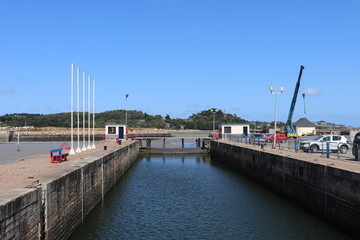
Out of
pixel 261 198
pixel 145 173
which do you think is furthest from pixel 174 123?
pixel 261 198

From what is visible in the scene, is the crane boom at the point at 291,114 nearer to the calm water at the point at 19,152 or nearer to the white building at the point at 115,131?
the white building at the point at 115,131

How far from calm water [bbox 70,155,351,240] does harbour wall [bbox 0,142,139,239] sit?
87 centimetres

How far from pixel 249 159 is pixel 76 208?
1912 cm

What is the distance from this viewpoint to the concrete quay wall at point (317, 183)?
14078mm

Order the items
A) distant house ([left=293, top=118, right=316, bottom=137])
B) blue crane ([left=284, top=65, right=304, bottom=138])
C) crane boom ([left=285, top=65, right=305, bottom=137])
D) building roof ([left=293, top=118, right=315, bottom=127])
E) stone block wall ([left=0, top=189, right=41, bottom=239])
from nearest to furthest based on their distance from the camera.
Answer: stone block wall ([left=0, top=189, right=41, bottom=239]), blue crane ([left=284, top=65, right=304, bottom=138]), crane boom ([left=285, top=65, right=305, bottom=137]), distant house ([left=293, top=118, right=316, bottom=137]), building roof ([left=293, top=118, right=315, bottom=127])

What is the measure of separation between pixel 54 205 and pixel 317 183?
11844 mm

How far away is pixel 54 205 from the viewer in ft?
40.1

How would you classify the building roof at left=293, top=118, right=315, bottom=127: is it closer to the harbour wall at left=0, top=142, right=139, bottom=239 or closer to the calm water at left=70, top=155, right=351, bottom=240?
the calm water at left=70, top=155, right=351, bottom=240

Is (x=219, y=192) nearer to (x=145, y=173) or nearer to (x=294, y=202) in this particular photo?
(x=294, y=202)

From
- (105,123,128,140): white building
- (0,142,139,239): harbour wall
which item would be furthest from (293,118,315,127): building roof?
(0,142,139,239): harbour wall

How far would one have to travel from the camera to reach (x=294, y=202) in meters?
19.9

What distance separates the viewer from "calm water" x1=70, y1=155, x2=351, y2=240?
49.1 ft

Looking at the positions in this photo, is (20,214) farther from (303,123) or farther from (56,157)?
(303,123)

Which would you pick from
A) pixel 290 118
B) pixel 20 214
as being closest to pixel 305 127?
pixel 290 118
